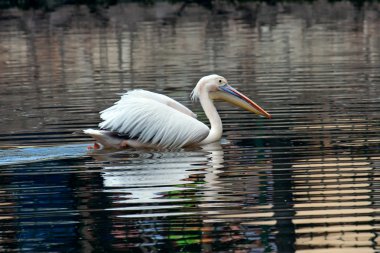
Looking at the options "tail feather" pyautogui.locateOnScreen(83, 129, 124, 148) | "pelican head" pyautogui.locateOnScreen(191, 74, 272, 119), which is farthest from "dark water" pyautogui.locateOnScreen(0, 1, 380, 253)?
"pelican head" pyautogui.locateOnScreen(191, 74, 272, 119)

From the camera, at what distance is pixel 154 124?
12.3 meters

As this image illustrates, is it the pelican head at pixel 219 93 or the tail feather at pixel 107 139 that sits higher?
the pelican head at pixel 219 93

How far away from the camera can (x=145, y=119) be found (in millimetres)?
12266

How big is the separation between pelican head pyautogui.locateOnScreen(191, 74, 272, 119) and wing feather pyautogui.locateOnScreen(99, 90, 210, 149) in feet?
3.19

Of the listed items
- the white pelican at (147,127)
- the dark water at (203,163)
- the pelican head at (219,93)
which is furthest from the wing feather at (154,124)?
the pelican head at (219,93)

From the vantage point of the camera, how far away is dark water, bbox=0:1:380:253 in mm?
8109

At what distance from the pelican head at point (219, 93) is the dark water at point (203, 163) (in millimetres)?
277

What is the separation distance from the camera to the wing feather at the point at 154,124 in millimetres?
12266

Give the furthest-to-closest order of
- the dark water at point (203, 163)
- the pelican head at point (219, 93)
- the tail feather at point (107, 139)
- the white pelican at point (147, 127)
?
the pelican head at point (219, 93)
the white pelican at point (147, 127)
the tail feather at point (107, 139)
the dark water at point (203, 163)

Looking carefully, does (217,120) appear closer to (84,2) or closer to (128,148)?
Result: (128,148)

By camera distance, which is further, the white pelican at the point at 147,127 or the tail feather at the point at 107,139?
the white pelican at the point at 147,127

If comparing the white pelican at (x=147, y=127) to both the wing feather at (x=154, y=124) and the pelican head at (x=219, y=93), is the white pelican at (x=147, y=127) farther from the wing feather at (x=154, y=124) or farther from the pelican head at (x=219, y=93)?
the pelican head at (x=219, y=93)

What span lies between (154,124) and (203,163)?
1.13 metres

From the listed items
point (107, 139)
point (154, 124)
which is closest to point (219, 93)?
point (154, 124)
